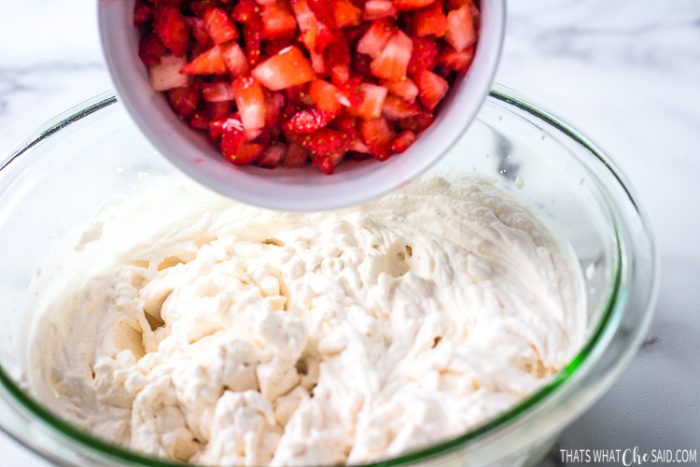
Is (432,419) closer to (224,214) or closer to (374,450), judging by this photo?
(374,450)

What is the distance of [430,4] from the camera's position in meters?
1.58

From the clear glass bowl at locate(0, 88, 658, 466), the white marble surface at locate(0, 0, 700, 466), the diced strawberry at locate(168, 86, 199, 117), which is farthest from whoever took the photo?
the white marble surface at locate(0, 0, 700, 466)

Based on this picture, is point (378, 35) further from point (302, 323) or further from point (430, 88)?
point (302, 323)

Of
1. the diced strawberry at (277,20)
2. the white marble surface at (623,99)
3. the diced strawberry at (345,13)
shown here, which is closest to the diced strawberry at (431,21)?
the diced strawberry at (345,13)

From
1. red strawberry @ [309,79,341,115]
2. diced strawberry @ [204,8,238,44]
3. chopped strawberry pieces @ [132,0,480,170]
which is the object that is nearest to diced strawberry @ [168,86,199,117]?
chopped strawberry pieces @ [132,0,480,170]

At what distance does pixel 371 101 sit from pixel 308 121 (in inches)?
4.8

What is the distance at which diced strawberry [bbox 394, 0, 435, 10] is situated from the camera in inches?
61.1

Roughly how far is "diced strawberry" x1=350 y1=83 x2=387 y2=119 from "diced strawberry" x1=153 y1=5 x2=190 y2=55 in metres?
0.33

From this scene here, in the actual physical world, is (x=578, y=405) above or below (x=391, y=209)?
below

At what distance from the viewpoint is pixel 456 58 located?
5.32 feet

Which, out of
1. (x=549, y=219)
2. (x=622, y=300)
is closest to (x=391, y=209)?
(x=549, y=219)

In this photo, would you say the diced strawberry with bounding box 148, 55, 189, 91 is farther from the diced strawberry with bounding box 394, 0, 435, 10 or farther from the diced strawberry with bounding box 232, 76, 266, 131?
the diced strawberry with bounding box 394, 0, 435, 10

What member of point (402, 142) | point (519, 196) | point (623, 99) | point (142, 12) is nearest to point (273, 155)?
point (402, 142)

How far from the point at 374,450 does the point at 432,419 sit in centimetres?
11
